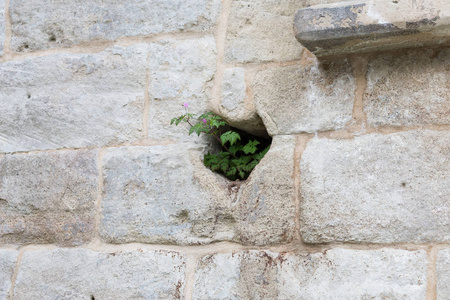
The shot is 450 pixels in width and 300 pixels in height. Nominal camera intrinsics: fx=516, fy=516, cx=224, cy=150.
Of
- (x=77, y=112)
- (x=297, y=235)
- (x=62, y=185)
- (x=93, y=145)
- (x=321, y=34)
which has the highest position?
(x=321, y=34)

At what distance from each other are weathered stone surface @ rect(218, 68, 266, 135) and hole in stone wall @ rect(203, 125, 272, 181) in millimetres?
63

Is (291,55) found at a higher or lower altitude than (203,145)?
higher

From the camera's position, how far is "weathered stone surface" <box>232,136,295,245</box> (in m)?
1.99

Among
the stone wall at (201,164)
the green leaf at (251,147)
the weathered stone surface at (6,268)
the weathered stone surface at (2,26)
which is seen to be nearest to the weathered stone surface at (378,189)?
the stone wall at (201,164)

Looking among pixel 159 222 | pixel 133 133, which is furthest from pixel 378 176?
pixel 133 133

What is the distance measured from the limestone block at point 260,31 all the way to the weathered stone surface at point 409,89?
15.2 inches

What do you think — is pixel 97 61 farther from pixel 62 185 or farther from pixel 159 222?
pixel 159 222

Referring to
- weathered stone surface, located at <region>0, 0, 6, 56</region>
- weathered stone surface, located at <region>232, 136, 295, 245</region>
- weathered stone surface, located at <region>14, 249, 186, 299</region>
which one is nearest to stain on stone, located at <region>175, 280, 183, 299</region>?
weathered stone surface, located at <region>14, 249, 186, 299</region>

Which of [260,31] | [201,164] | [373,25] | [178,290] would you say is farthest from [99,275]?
[373,25]

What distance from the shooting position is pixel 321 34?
188 cm

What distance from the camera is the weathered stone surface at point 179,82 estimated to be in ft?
7.33

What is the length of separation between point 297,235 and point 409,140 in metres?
0.55

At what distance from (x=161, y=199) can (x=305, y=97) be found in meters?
0.73

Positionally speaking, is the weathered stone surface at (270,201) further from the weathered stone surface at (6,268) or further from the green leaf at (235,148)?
the weathered stone surface at (6,268)
